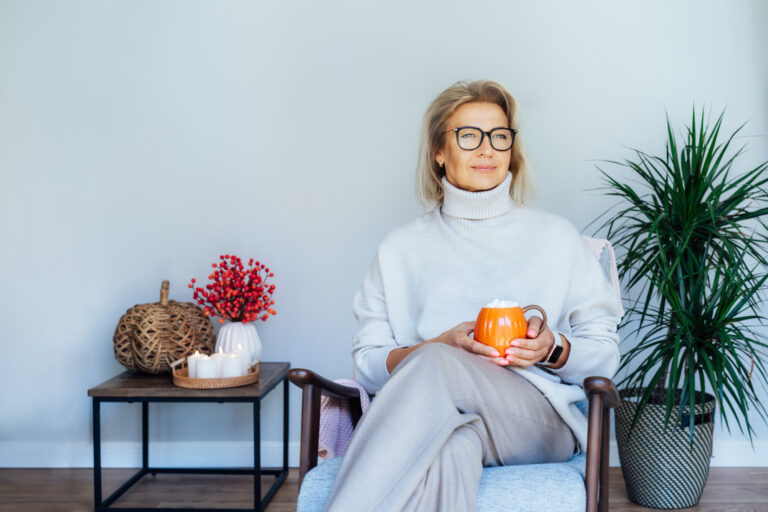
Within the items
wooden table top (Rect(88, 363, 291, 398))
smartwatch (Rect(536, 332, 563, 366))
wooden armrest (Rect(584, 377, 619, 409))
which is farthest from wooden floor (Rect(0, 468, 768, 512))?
wooden armrest (Rect(584, 377, 619, 409))

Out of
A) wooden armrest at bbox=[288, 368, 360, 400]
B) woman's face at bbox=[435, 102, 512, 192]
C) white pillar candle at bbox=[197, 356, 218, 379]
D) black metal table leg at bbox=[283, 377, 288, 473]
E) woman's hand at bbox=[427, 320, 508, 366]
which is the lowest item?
black metal table leg at bbox=[283, 377, 288, 473]

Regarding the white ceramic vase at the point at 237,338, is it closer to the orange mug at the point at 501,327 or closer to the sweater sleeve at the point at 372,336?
the sweater sleeve at the point at 372,336

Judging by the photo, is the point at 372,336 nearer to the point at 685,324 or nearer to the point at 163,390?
the point at 163,390

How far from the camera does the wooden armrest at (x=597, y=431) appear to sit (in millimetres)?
1265

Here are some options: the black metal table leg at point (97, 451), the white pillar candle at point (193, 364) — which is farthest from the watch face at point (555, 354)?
the black metal table leg at point (97, 451)

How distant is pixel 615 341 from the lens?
5.62ft

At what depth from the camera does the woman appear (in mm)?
1241

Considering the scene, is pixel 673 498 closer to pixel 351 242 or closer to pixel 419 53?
pixel 351 242

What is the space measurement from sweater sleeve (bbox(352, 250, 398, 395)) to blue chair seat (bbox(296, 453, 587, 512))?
35 cm

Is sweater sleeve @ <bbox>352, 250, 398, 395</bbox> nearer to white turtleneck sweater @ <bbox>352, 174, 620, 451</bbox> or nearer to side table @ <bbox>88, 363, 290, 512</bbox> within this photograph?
white turtleneck sweater @ <bbox>352, 174, 620, 451</bbox>

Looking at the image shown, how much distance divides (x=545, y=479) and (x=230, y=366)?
1.29 metres

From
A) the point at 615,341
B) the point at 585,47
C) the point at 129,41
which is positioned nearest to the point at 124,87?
the point at 129,41

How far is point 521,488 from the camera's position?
131 cm

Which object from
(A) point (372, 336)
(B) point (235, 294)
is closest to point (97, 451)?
(B) point (235, 294)
